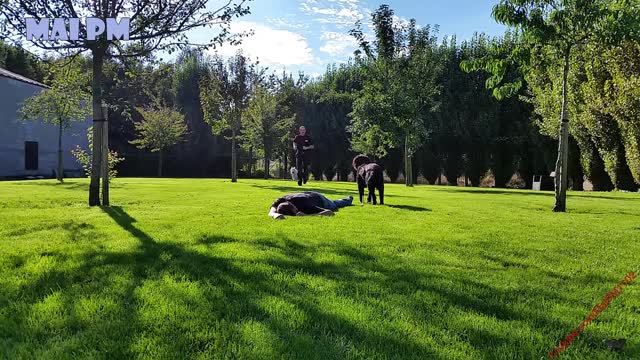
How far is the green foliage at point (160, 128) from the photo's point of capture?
3603 cm

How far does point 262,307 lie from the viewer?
3102 millimetres

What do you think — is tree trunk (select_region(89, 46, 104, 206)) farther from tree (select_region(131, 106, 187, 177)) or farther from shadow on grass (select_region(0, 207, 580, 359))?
tree (select_region(131, 106, 187, 177))

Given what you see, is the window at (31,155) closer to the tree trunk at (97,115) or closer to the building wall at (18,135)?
the building wall at (18,135)

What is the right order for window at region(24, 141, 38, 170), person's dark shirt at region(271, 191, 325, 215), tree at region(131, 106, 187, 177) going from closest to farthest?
person's dark shirt at region(271, 191, 325, 215) → window at region(24, 141, 38, 170) → tree at region(131, 106, 187, 177)

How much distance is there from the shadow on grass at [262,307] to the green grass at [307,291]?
1 cm

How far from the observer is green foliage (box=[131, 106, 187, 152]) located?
3603 centimetres

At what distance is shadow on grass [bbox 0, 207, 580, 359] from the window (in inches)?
1238

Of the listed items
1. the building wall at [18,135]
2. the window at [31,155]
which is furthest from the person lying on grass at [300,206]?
the window at [31,155]

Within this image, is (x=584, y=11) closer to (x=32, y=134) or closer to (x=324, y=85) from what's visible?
(x=324, y=85)

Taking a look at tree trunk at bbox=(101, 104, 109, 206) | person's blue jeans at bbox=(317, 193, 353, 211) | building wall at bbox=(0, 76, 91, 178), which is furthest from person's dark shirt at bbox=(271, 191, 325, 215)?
building wall at bbox=(0, 76, 91, 178)

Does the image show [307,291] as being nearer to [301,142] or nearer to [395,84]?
[301,142]

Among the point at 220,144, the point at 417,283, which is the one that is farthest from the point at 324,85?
the point at 417,283

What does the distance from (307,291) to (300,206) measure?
4847 mm

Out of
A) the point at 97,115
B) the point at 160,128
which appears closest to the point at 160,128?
the point at 160,128
